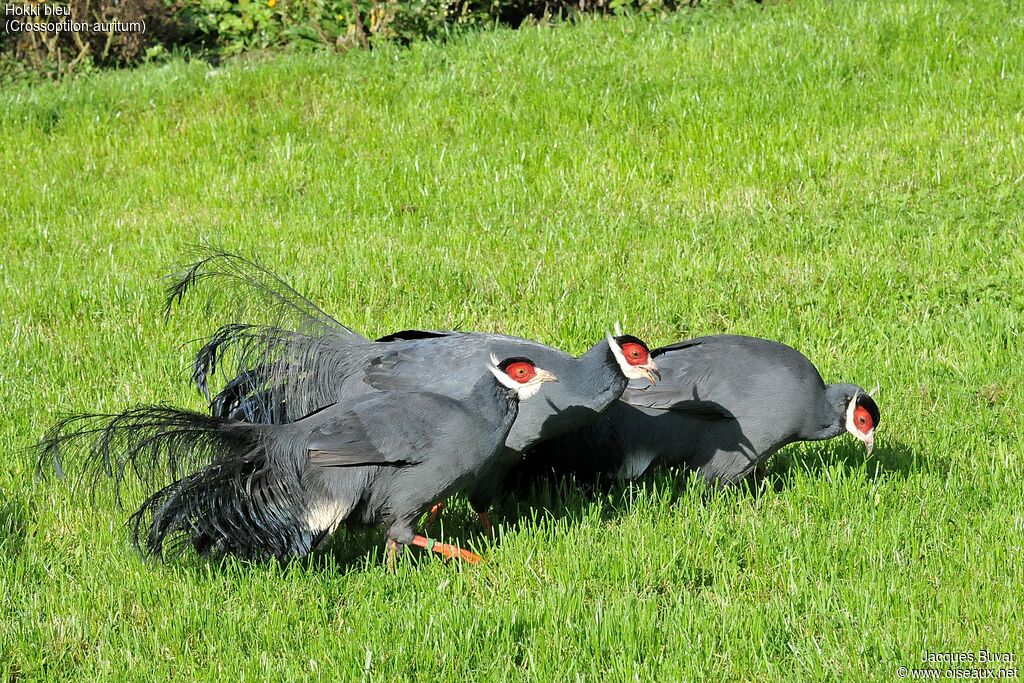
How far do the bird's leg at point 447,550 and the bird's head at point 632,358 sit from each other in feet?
3.06

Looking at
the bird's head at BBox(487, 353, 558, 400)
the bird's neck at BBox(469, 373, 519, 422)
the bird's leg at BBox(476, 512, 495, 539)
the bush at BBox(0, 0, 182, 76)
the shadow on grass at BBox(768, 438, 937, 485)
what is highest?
Result: the bush at BBox(0, 0, 182, 76)

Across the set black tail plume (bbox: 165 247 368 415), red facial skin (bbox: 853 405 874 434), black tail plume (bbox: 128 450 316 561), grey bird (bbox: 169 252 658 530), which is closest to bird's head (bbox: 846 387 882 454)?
red facial skin (bbox: 853 405 874 434)

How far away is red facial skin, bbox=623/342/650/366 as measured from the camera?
15.0ft

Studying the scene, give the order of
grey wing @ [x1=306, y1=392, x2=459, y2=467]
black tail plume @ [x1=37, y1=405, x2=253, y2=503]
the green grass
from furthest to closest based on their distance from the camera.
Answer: black tail plume @ [x1=37, y1=405, x2=253, y2=503]
grey wing @ [x1=306, y1=392, x2=459, y2=467]
the green grass

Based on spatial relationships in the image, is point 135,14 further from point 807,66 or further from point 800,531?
point 800,531

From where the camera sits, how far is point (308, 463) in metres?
4.45

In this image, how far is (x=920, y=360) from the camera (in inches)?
250

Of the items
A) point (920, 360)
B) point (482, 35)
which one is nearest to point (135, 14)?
point (482, 35)

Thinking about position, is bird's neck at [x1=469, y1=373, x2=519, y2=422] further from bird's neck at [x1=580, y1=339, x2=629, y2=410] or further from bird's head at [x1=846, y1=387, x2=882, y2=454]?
bird's head at [x1=846, y1=387, x2=882, y2=454]

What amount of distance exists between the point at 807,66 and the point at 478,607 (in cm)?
700

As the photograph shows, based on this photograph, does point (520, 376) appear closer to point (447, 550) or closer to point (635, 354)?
point (635, 354)

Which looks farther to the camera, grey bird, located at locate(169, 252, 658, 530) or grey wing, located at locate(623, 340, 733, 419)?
grey wing, located at locate(623, 340, 733, 419)

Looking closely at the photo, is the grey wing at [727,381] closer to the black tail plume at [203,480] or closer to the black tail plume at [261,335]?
the black tail plume at [261,335]

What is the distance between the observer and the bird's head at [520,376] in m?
4.44
